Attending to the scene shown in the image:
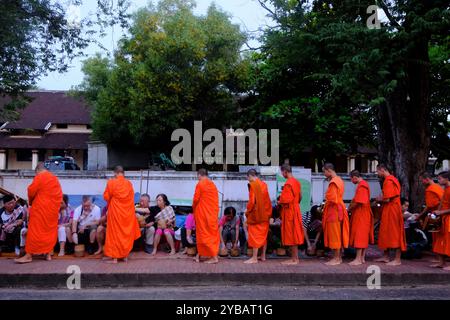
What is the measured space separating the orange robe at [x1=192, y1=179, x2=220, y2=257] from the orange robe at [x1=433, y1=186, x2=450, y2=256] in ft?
12.8

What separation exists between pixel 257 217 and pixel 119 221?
2.57 metres

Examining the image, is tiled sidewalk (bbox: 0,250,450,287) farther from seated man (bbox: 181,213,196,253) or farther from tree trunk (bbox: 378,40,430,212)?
tree trunk (bbox: 378,40,430,212)

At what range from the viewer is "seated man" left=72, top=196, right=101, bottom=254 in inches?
350

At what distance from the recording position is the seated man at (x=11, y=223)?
887cm

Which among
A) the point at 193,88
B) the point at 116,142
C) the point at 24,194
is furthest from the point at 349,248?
the point at 116,142

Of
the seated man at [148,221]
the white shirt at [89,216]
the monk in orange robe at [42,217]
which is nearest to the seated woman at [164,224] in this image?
the seated man at [148,221]

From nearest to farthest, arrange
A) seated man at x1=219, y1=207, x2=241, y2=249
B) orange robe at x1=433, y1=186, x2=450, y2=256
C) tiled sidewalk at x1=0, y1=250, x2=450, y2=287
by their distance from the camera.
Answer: tiled sidewalk at x1=0, y1=250, x2=450, y2=287 → orange robe at x1=433, y1=186, x2=450, y2=256 → seated man at x1=219, y1=207, x2=241, y2=249

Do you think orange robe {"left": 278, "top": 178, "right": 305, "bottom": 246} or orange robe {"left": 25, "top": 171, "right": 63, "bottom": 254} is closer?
orange robe {"left": 25, "top": 171, "right": 63, "bottom": 254}

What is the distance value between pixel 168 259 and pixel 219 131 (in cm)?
1359

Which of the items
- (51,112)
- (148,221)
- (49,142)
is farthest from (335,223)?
(51,112)

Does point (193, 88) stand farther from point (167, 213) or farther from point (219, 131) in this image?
point (167, 213)

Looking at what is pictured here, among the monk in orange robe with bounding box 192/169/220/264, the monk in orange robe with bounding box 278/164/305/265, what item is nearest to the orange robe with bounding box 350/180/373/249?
the monk in orange robe with bounding box 278/164/305/265

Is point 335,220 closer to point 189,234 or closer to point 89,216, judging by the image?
point 189,234

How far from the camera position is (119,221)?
8.28 meters
